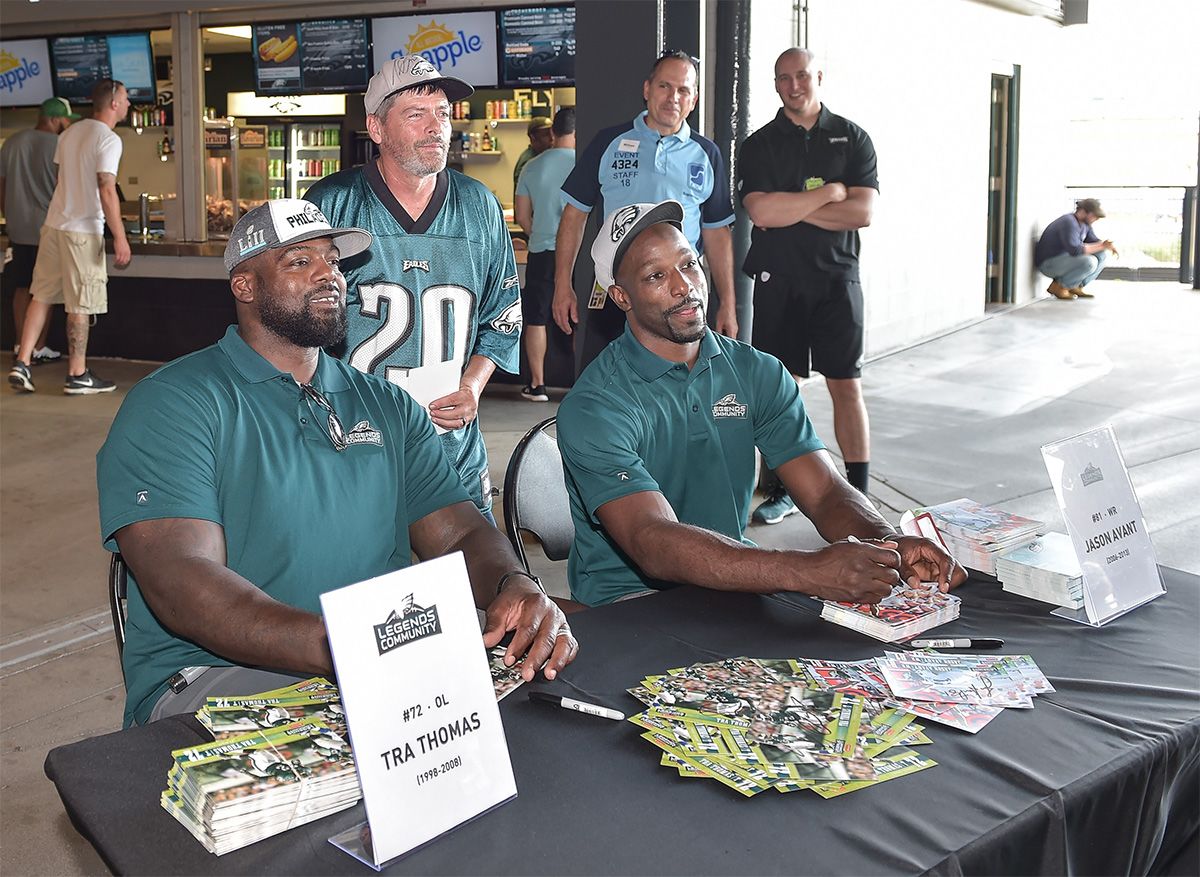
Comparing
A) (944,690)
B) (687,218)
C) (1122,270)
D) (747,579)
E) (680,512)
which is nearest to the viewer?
(944,690)

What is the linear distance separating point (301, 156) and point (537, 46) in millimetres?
3763

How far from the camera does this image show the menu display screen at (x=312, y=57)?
913 centimetres

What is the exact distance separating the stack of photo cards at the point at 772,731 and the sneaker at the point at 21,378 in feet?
24.6

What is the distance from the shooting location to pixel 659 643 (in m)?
1.87

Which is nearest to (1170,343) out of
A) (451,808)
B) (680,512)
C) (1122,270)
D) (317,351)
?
(1122,270)

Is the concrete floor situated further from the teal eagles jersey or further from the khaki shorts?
the teal eagles jersey

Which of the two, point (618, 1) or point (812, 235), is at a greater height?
point (618, 1)

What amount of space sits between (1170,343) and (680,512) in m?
8.03

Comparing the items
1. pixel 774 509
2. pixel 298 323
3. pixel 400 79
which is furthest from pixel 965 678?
pixel 774 509

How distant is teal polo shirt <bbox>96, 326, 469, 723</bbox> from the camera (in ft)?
6.54

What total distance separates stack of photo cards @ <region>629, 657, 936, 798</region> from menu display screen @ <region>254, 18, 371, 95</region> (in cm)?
820

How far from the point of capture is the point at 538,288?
7.64 meters

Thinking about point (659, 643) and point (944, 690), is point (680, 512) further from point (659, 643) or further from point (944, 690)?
point (944, 690)

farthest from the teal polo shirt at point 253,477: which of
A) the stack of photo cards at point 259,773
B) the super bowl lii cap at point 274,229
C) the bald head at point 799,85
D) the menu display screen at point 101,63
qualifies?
the menu display screen at point 101,63
